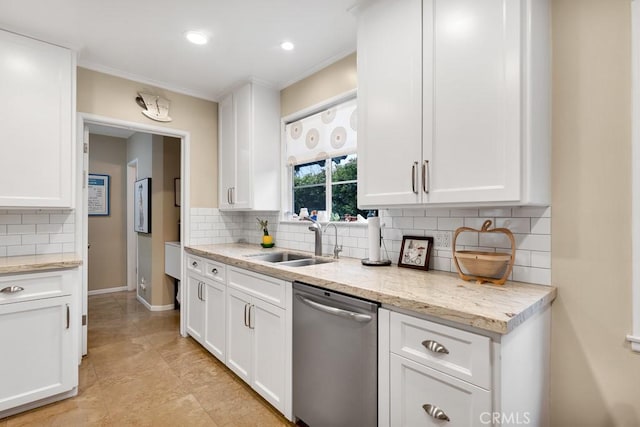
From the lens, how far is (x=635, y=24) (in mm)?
1317

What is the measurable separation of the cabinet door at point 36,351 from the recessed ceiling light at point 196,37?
6.41 ft

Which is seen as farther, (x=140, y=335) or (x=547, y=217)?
(x=140, y=335)

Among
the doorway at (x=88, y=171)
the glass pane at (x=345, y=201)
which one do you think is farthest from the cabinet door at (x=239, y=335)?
the doorway at (x=88, y=171)

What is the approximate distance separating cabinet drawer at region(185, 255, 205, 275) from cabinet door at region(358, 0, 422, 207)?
5.69ft

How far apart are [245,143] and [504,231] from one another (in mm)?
2327

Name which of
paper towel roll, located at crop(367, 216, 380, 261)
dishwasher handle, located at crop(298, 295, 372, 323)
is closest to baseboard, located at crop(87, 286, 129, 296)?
dishwasher handle, located at crop(298, 295, 372, 323)

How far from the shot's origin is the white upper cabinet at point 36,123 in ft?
7.23

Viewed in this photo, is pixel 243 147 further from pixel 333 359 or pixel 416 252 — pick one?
pixel 333 359

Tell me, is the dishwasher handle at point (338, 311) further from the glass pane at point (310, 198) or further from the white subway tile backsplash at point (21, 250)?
the white subway tile backsplash at point (21, 250)

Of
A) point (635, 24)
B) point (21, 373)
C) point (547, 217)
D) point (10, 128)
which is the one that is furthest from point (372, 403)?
point (10, 128)

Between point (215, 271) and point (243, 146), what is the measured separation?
1.20 meters

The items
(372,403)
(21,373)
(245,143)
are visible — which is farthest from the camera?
(245,143)

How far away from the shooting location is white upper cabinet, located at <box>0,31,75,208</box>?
7.23ft

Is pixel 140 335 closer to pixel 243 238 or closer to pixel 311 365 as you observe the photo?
pixel 243 238
